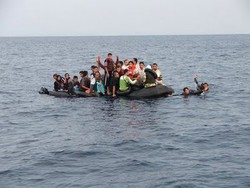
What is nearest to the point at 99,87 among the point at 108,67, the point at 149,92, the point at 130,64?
the point at 108,67

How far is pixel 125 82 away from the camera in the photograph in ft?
84.6

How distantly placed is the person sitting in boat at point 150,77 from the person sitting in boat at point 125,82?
0.68 metres

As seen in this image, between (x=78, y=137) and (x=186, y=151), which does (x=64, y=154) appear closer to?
(x=78, y=137)

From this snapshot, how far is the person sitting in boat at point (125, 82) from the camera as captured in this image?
996 inches

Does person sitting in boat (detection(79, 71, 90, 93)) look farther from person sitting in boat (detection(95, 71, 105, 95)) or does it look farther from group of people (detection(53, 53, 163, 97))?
person sitting in boat (detection(95, 71, 105, 95))

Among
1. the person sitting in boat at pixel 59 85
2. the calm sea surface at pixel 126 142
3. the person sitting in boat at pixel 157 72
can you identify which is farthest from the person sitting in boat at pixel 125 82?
→ the person sitting in boat at pixel 59 85

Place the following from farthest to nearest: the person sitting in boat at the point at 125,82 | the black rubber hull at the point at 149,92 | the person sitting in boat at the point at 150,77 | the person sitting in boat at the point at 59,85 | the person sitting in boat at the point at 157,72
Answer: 1. the person sitting in boat at the point at 59,85
2. the person sitting in boat at the point at 157,72
3. the black rubber hull at the point at 149,92
4. the person sitting in boat at the point at 125,82
5. the person sitting in boat at the point at 150,77

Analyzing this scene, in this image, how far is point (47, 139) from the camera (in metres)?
17.2

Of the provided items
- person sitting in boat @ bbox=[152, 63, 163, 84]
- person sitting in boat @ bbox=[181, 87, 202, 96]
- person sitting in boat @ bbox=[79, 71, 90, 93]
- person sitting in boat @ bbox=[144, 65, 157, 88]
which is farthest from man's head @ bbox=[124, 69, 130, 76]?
person sitting in boat @ bbox=[181, 87, 202, 96]

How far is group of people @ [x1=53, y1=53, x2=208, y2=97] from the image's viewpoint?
2534cm

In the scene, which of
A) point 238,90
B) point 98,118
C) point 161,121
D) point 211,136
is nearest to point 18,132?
point 98,118

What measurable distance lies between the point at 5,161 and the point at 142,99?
12579 millimetres

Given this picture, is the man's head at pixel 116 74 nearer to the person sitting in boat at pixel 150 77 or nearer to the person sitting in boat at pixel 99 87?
the person sitting in boat at pixel 99 87

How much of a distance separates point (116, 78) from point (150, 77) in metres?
1.92
